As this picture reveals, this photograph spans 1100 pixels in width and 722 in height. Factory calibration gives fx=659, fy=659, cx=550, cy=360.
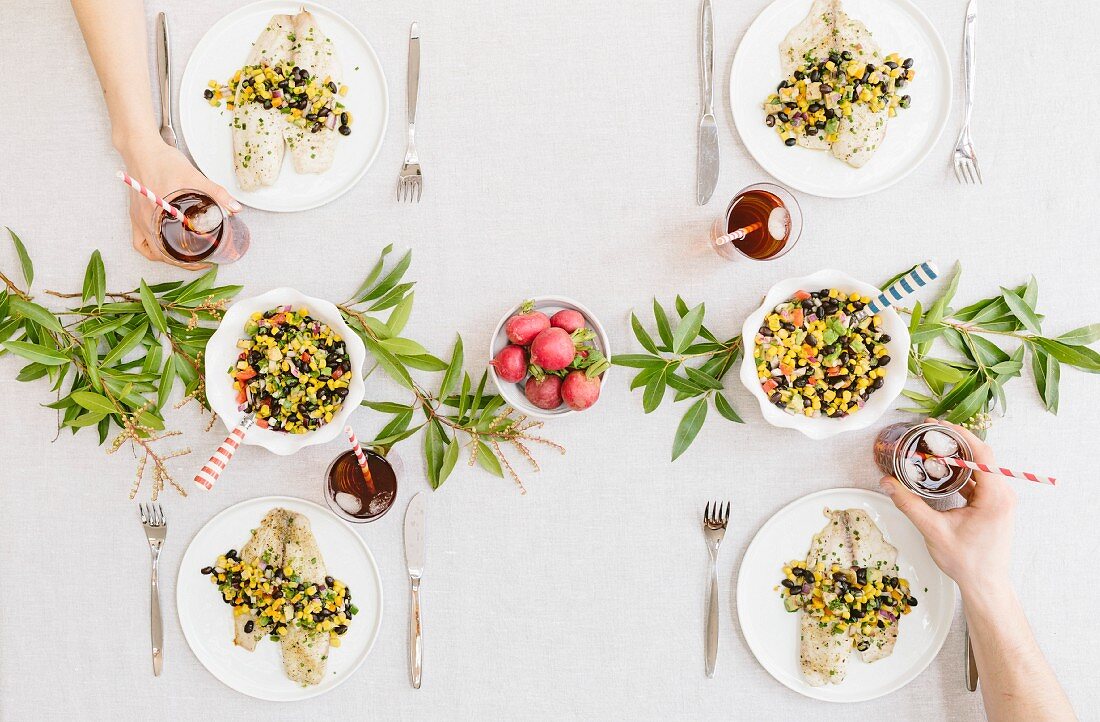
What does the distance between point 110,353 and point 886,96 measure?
159cm

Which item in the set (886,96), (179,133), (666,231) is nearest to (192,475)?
(179,133)

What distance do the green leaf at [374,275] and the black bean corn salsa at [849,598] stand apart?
3.31ft

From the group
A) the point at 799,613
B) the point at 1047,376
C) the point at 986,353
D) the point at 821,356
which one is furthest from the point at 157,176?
the point at 1047,376

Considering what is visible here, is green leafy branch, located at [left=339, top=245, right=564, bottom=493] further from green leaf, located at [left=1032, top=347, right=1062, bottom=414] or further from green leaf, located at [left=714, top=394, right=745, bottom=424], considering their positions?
green leaf, located at [left=1032, top=347, right=1062, bottom=414]

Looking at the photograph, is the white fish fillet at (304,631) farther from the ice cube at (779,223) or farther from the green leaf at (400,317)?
the ice cube at (779,223)

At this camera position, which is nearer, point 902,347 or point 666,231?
point 902,347

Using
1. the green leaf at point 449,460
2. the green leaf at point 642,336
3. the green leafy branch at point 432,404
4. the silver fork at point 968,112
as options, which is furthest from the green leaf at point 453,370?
the silver fork at point 968,112

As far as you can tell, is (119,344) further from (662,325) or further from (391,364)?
(662,325)

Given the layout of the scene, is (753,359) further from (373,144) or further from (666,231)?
(373,144)

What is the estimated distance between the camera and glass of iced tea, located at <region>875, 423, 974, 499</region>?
1212 mm

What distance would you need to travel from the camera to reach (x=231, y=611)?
1.35 metres

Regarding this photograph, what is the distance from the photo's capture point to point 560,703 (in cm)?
137

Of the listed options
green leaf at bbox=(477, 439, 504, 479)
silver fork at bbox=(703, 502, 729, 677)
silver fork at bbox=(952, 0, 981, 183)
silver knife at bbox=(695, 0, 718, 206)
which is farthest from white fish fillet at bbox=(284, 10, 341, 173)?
silver fork at bbox=(952, 0, 981, 183)

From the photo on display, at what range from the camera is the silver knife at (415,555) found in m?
1.34
